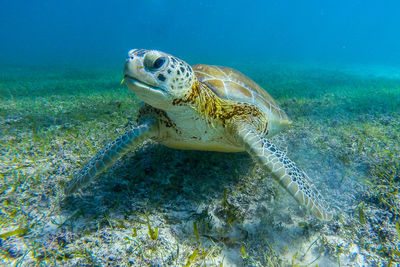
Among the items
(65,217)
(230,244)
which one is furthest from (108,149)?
(230,244)

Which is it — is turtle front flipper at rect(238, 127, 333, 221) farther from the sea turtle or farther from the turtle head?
the turtle head

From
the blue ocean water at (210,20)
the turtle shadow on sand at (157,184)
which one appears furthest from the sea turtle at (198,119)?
the blue ocean water at (210,20)

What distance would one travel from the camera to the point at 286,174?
61.6 inches

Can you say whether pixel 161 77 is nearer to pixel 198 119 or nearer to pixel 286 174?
pixel 198 119

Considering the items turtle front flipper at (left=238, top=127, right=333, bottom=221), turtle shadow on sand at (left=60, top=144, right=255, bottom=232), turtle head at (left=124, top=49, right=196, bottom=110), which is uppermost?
turtle head at (left=124, top=49, right=196, bottom=110)

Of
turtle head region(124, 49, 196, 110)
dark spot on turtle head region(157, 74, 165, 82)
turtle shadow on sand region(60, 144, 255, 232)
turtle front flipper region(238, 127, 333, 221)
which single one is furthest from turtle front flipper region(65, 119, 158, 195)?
turtle front flipper region(238, 127, 333, 221)

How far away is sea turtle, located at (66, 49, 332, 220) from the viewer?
5.08 feet

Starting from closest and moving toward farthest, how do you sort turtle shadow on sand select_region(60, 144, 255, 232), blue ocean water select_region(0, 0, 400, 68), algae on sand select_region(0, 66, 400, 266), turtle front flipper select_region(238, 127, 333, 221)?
algae on sand select_region(0, 66, 400, 266)
turtle front flipper select_region(238, 127, 333, 221)
turtle shadow on sand select_region(60, 144, 255, 232)
blue ocean water select_region(0, 0, 400, 68)

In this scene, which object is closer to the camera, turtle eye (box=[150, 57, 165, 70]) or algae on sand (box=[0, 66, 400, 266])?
algae on sand (box=[0, 66, 400, 266])

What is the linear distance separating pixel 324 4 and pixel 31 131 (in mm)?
148113

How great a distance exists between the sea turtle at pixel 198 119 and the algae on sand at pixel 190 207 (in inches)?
9.1

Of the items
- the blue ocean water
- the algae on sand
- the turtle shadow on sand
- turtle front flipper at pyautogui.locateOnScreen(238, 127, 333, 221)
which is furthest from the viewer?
the blue ocean water

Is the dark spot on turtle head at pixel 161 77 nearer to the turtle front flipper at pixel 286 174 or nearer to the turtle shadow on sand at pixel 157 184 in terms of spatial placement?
the turtle front flipper at pixel 286 174

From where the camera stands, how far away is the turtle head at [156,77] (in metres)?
1.50
